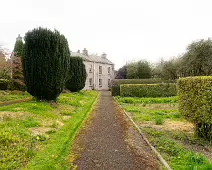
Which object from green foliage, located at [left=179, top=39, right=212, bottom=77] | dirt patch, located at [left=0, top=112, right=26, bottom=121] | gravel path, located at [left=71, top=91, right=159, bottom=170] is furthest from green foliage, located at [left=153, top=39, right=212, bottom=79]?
dirt patch, located at [left=0, top=112, right=26, bottom=121]

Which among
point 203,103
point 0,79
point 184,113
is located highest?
point 0,79

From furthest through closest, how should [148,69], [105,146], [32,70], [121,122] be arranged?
[148,69] < [32,70] < [121,122] < [105,146]

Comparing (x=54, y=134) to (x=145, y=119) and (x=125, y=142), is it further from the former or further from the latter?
(x=145, y=119)

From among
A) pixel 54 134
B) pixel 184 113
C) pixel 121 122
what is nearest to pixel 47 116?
pixel 54 134

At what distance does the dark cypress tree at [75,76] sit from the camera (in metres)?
25.0

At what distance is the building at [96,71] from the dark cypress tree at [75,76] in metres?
15.1

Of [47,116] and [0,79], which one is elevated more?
[0,79]

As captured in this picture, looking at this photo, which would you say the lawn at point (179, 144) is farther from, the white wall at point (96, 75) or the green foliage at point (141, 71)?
the green foliage at point (141, 71)

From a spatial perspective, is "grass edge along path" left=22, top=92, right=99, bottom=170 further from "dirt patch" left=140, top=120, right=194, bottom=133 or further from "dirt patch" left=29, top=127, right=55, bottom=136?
"dirt patch" left=140, top=120, right=194, bottom=133

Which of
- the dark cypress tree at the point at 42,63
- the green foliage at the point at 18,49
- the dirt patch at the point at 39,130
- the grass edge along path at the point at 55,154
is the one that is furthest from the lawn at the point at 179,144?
the green foliage at the point at 18,49

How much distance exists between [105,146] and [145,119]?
14.7 ft

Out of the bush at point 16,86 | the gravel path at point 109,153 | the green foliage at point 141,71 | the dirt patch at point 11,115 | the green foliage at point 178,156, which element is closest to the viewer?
the green foliage at point 178,156

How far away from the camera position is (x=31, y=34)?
1319cm

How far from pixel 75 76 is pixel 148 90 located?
31.2 feet
